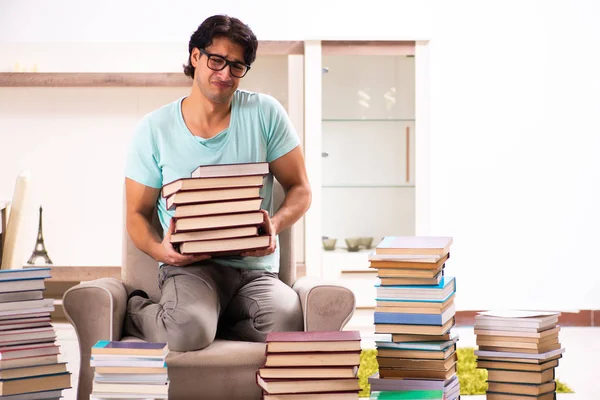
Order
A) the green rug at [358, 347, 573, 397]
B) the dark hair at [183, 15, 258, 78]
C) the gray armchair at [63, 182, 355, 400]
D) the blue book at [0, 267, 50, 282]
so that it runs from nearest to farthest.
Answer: the gray armchair at [63, 182, 355, 400] < the blue book at [0, 267, 50, 282] < the dark hair at [183, 15, 258, 78] < the green rug at [358, 347, 573, 397]

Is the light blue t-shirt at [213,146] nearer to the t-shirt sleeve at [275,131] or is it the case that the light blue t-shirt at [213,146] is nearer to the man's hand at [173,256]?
the t-shirt sleeve at [275,131]

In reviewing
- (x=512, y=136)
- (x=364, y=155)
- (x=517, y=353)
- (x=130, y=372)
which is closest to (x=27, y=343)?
(x=130, y=372)

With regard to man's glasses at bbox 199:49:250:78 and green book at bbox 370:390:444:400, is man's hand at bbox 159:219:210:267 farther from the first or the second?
green book at bbox 370:390:444:400

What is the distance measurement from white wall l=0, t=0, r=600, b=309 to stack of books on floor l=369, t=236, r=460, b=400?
265 centimetres

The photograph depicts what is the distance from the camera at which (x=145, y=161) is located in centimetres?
274

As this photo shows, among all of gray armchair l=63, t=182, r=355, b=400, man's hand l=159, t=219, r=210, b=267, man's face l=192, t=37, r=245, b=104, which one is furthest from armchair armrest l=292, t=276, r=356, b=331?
man's face l=192, t=37, r=245, b=104

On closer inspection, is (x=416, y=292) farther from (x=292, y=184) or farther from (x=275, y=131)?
(x=275, y=131)

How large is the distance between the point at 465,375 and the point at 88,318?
5.80ft

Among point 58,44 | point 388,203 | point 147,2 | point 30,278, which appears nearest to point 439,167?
point 388,203

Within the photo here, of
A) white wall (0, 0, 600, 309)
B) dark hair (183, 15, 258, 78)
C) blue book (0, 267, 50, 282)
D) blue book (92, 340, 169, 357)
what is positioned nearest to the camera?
blue book (92, 340, 169, 357)

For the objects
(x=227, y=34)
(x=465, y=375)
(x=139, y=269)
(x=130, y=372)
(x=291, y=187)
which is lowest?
(x=465, y=375)

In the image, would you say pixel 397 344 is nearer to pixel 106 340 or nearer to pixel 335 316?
pixel 335 316

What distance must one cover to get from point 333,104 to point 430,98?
58 centimetres

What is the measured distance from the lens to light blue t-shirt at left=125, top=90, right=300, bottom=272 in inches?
106
